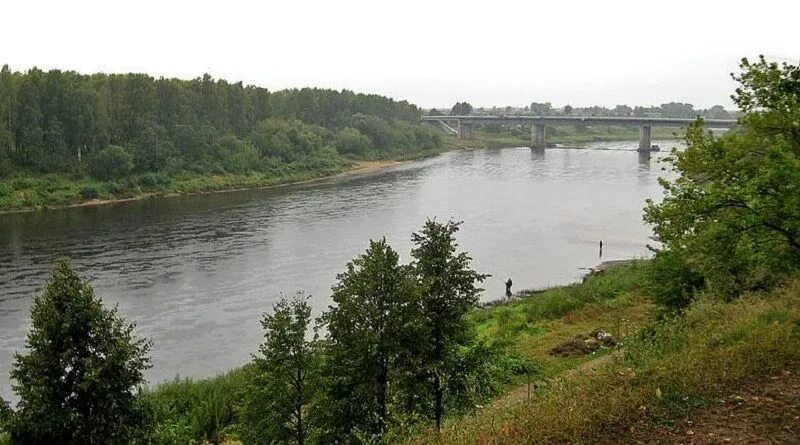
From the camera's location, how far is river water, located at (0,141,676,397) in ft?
91.0

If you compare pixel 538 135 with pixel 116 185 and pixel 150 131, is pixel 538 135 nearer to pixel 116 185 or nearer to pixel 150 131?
pixel 150 131

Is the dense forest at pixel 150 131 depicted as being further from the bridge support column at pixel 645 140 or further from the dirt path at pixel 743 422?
the dirt path at pixel 743 422

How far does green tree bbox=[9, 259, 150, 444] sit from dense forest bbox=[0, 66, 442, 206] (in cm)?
5509

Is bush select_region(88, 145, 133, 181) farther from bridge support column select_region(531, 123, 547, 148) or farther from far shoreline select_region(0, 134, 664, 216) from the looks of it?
bridge support column select_region(531, 123, 547, 148)

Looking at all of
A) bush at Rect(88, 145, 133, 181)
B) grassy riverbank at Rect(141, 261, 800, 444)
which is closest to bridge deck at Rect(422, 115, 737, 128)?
bush at Rect(88, 145, 133, 181)

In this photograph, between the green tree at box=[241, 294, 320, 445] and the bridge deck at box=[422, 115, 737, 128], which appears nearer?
the green tree at box=[241, 294, 320, 445]

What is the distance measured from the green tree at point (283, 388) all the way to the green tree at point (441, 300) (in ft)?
7.45

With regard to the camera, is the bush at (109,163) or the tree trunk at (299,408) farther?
the bush at (109,163)

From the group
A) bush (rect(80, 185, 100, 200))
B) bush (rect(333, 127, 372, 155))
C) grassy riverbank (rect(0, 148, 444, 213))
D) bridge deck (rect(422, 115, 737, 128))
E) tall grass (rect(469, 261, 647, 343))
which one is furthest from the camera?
bridge deck (rect(422, 115, 737, 128))

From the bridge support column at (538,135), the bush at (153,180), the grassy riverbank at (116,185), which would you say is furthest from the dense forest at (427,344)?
the bridge support column at (538,135)

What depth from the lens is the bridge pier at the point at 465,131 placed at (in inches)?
5842

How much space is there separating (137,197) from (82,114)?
11808 millimetres

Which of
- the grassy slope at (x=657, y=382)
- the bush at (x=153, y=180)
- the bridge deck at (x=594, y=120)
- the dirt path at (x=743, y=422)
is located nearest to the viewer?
the dirt path at (x=743, y=422)

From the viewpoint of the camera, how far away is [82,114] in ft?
217
